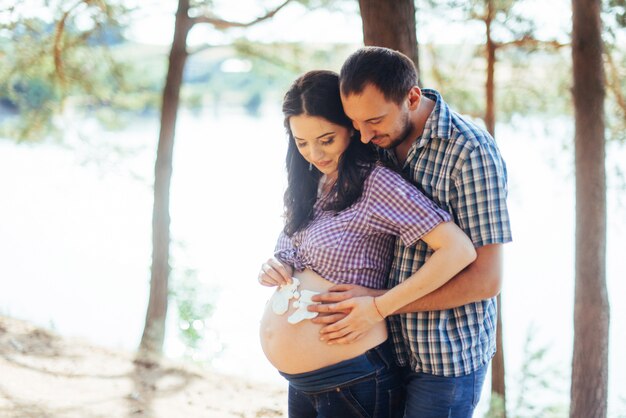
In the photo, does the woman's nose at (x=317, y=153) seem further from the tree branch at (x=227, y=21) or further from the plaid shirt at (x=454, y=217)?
the tree branch at (x=227, y=21)

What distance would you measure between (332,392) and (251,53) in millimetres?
5192

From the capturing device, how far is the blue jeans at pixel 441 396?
1894mm

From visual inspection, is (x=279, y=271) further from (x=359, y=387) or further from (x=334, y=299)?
(x=359, y=387)

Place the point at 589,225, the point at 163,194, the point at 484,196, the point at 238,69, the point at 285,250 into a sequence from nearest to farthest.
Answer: the point at 484,196, the point at 285,250, the point at 589,225, the point at 163,194, the point at 238,69

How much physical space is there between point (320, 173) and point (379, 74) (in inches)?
15.8

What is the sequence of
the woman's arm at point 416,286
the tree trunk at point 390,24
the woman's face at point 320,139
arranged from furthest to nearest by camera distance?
the tree trunk at point 390,24, the woman's face at point 320,139, the woman's arm at point 416,286

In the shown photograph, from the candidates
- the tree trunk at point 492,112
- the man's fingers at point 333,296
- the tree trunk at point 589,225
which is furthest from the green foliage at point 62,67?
the man's fingers at point 333,296

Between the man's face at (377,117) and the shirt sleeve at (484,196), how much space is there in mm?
218

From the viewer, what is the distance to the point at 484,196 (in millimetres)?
1812

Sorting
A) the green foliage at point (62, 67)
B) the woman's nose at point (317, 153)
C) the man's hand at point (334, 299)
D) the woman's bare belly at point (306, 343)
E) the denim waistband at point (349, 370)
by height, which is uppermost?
the green foliage at point (62, 67)

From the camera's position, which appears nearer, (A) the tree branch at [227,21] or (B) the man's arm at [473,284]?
(B) the man's arm at [473,284]

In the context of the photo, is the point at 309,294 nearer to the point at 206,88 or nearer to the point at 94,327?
the point at 94,327

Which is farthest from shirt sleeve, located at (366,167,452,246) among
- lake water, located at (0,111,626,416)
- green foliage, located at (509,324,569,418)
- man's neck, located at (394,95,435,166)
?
green foliage, located at (509,324,569,418)

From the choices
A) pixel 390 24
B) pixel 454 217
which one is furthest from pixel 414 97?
pixel 390 24
